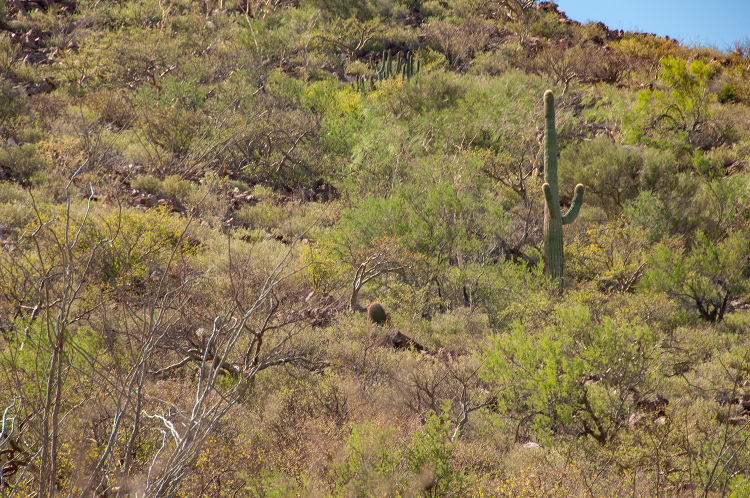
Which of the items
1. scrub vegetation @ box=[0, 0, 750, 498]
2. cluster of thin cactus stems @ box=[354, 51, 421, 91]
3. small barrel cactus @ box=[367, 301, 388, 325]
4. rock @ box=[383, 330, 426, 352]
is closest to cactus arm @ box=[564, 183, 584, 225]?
scrub vegetation @ box=[0, 0, 750, 498]

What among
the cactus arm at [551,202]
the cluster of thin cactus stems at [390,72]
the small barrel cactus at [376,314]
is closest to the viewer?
the small barrel cactus at [376,314]

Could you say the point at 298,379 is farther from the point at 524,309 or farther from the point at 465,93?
the point at 465,93

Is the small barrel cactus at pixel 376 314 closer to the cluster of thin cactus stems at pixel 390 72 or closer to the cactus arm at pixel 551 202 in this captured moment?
the cactus arm at pixel 551 202

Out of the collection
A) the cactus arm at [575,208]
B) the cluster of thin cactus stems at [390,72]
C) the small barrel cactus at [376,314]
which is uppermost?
the cluster of thin cactus stems at [390,72]

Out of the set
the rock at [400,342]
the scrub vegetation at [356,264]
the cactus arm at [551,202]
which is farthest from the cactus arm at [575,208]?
the rock at [400,342]

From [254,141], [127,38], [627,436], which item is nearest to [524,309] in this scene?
[627,436]

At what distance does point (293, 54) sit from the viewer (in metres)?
23.7

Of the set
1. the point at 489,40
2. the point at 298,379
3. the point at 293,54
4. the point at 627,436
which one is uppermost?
the point at 489,40

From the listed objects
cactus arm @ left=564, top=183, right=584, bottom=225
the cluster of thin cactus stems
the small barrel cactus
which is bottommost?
the small barrel cactus

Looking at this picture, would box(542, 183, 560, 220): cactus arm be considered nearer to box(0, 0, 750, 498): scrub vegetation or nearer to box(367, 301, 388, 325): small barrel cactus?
box(0, 0, 750, 498): scrub vegetation

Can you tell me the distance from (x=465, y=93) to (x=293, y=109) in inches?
230

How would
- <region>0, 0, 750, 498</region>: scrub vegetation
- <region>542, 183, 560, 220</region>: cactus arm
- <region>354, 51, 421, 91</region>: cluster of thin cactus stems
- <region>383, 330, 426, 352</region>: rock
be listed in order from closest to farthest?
1. <region>0, 0, 750, 498</region>: scrub vegetation
2. <region>383, 330, 426, 352</region>: rock
3. <region>542, 183, 560, 220</region>: cactus arm
4. <region>354, 51, 421, 91</region>: cluster of thin cactus stems

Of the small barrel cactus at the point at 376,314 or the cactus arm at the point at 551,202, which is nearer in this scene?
the small barrel cactus at the point at 376,314

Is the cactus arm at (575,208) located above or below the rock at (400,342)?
above
